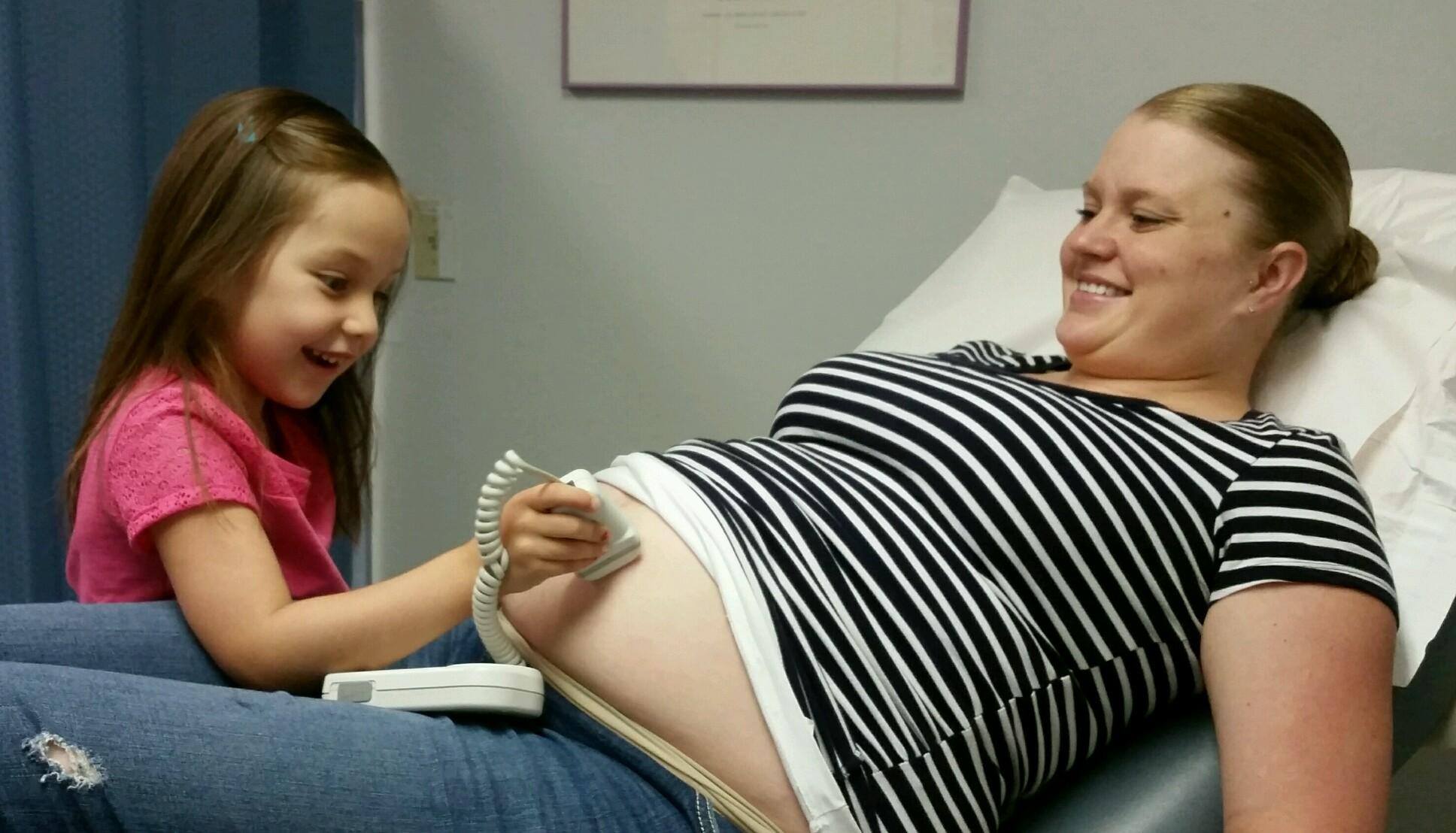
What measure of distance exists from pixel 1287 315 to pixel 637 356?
1.08m

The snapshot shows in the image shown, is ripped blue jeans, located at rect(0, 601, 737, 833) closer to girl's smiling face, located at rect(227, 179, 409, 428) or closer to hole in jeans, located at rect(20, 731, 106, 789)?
hole in jeans, located at rect(20, 731, 106, 789)

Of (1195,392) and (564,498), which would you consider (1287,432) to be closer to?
(1195,392)

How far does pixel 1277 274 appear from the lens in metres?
1.04

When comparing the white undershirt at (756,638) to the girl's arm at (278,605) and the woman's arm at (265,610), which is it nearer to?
the girl's arm at (278,605)

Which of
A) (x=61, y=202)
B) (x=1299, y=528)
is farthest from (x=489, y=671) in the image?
(x=61, y=202)

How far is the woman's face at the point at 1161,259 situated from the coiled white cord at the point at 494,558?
0.54 metres

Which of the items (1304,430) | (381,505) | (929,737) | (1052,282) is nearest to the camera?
(929,737)

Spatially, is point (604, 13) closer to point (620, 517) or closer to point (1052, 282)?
point (1052, 282)

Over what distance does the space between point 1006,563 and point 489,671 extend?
40 centimetres

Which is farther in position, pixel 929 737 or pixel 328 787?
pixel 929 737

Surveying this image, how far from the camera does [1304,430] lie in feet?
3.17

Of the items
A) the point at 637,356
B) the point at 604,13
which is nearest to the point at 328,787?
the point at 637,356

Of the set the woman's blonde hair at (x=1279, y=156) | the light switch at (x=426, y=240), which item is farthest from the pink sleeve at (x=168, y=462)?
the light switch at (x=426, y=240)

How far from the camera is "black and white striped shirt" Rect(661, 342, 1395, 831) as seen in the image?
0.83 m
